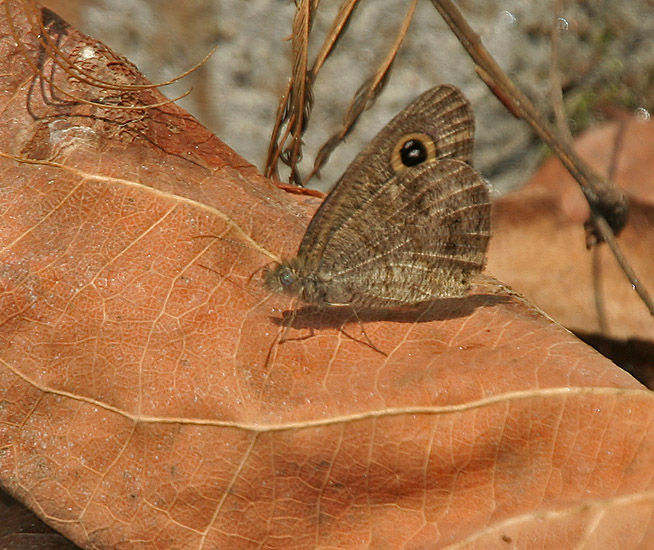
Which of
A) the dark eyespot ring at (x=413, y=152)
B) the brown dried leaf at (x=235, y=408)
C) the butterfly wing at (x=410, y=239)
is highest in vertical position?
the dark eyespot ring at (x=413, y=152)

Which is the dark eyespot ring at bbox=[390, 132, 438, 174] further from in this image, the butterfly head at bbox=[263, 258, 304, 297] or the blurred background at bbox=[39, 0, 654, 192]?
the blurred background at bbox=[39, 0, 654, 192]

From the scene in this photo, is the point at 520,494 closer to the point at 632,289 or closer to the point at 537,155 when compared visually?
the point at 632,289

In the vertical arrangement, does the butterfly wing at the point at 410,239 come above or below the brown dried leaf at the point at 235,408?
above

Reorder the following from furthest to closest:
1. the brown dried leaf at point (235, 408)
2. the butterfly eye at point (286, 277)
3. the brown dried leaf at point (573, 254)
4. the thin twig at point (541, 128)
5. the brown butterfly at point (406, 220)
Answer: the brown dried leaf at point (573, 254) < the thin twig at point (541, 128) < the brown butterfly at point (406, 220) < the butterfly eye at point (286, 277) < the brown dried leaf at point (235, 408)

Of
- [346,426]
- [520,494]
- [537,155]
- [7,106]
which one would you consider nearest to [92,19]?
[7,106]

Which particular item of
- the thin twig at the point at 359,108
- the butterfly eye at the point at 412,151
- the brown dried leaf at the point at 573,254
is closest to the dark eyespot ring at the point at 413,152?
the butterfly eye at the point at 412,151

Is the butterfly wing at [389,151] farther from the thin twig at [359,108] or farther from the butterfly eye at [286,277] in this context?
the thin twig at [359,108]

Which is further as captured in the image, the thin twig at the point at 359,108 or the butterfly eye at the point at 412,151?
the thin twig at the point at 359,108
